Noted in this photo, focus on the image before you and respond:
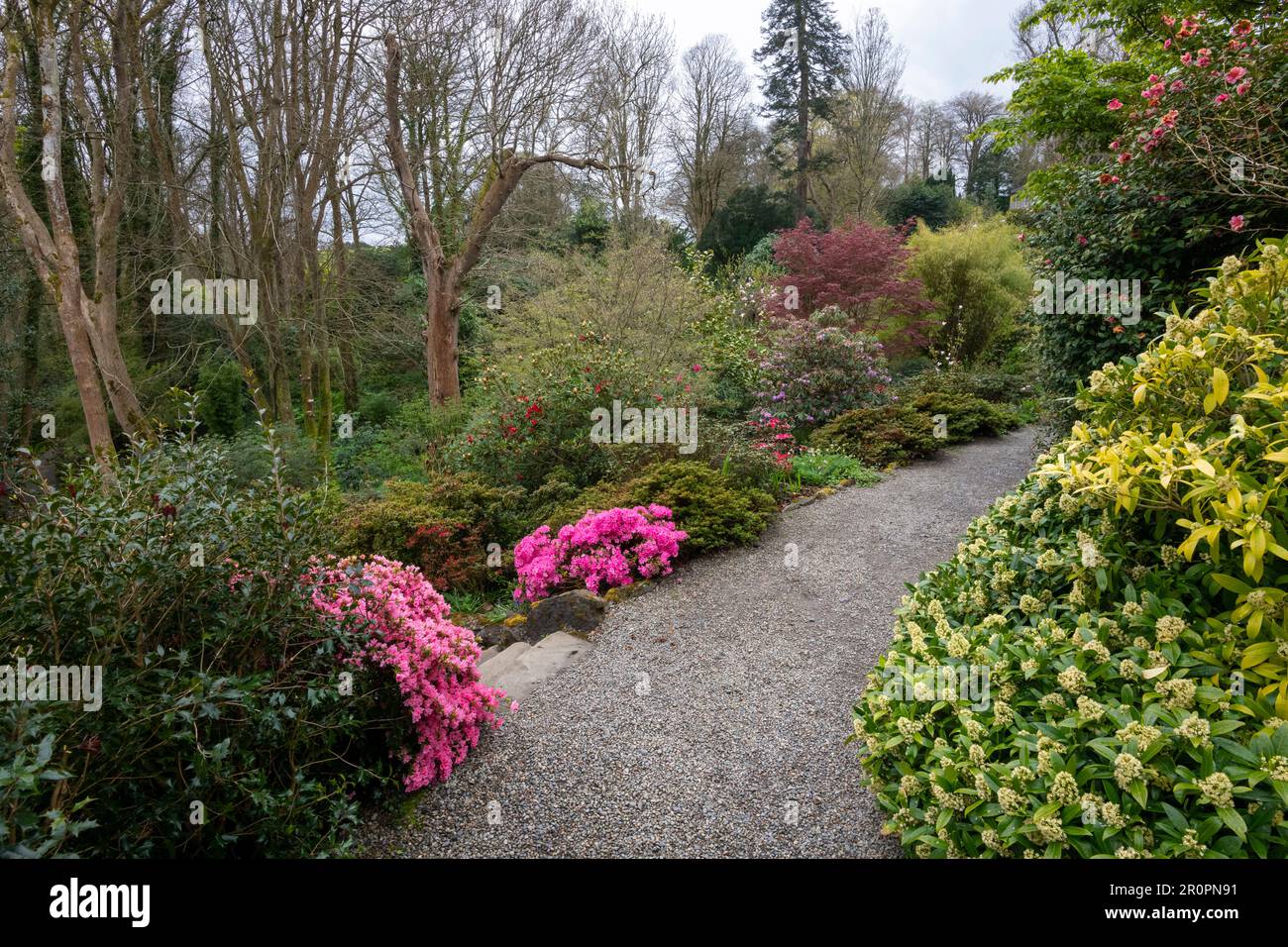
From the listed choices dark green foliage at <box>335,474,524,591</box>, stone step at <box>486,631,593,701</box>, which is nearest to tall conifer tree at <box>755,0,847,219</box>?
dark green foliage at <box>335,474,524,591</box>

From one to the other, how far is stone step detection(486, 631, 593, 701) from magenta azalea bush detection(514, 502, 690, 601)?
0.69 metres

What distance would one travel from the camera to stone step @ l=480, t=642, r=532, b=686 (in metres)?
3.93

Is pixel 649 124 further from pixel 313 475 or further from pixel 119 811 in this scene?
pixel 119 811

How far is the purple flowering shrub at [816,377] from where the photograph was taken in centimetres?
997

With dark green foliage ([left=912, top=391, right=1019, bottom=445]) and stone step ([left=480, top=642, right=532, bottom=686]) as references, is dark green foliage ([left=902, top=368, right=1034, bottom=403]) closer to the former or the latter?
dark green foliage ([left=912, top=391, right=1019, bottom=445])

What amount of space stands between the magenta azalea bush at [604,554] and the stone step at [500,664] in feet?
2.46

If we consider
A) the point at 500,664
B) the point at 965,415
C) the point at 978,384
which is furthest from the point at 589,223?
the point at 500,664

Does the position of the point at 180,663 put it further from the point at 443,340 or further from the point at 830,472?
the point at 443,340

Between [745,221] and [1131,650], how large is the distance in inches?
751

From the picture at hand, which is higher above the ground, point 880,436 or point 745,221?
point 745,221

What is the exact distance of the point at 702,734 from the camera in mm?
3209

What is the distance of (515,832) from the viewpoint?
2.59 metres

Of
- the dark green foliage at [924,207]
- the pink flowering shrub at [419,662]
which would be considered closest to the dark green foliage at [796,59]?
the dark green foliage at [924,207]

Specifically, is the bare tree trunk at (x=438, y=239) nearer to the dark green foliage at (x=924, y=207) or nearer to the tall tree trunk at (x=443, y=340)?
the tall tree trunk at (x=443, y=340)
